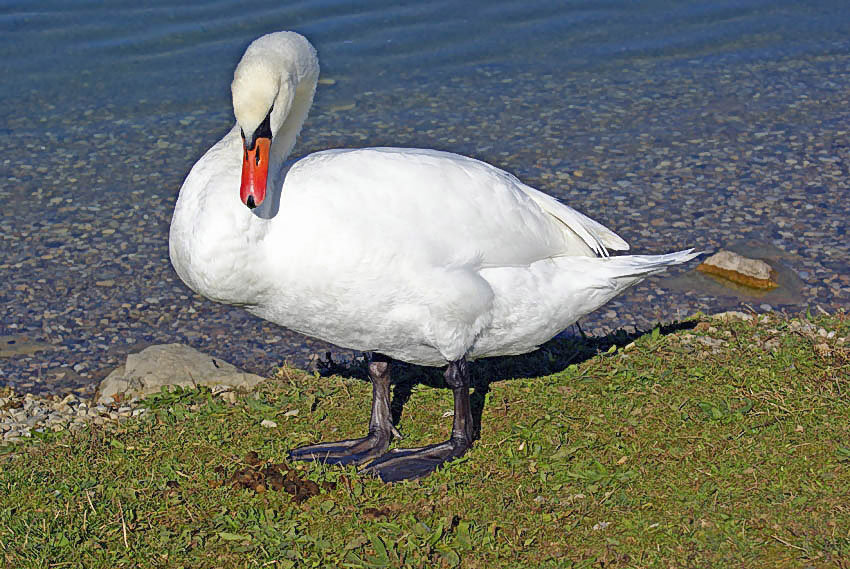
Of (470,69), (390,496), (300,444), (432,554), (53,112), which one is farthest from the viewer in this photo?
(470,69)

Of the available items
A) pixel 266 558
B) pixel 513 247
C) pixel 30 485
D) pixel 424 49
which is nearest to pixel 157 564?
pixel 266 558

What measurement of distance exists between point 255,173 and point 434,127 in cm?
613

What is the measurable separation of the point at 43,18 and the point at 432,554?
33.1ft

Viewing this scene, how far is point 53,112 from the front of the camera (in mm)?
10305

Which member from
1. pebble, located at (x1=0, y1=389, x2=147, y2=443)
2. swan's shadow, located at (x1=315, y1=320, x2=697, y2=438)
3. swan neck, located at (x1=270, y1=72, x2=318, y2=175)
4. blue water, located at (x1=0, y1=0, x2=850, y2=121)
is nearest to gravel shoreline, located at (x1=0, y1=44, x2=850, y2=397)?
blue water, located at (x1=0, y1=0, x2=850, y2=121)

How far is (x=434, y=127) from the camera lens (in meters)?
9.80

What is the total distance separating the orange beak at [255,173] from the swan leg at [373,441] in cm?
134

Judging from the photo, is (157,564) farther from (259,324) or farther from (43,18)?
(43,18)

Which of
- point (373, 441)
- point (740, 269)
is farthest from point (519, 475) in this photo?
point (740, 269)

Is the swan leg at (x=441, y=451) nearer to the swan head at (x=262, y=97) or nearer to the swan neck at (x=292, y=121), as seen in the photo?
the swan neck at (x=292, y=121)

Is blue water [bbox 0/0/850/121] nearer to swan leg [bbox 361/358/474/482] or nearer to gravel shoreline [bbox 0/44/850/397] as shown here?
gravel shoreline [bbox 0/44/850/397]

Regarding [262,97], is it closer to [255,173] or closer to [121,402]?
[255,173]

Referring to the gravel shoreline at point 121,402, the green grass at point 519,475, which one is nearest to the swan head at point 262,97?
the green grass at point 519,475

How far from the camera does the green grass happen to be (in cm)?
400
